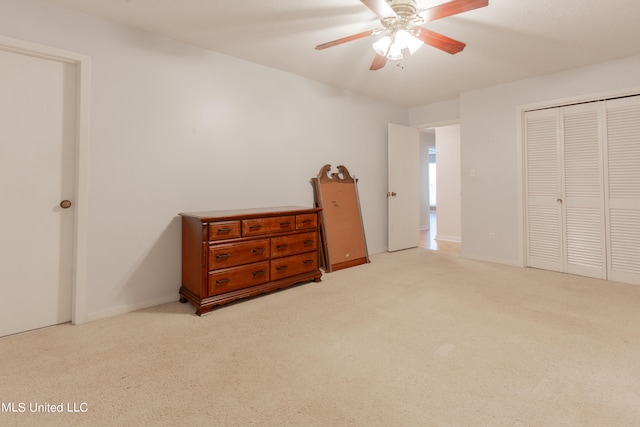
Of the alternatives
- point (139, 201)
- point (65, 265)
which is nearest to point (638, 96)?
point (139, 201)

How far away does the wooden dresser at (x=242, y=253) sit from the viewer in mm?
2643

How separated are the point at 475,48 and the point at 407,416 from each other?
328 cm

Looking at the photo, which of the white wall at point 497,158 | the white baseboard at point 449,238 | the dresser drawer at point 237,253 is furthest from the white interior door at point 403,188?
the dresser drawer at point 237,253

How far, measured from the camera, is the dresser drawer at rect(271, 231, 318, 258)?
313cm

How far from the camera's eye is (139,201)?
2756 mm

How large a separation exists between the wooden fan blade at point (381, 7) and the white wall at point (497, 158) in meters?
2.89

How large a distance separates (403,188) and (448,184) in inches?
63.5

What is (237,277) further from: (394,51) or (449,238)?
(449,238)

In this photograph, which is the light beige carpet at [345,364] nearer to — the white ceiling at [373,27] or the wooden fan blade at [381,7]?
the wooden fan blade at [381,7]

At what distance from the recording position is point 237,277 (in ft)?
9.24

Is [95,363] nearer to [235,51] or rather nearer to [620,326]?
[235,51]

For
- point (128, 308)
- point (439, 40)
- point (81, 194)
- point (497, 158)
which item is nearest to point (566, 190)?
point (497, 158)

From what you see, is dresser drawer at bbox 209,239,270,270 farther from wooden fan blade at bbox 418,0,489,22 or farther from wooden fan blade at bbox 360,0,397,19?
wooden fan blade at bbox 418,0,489,22

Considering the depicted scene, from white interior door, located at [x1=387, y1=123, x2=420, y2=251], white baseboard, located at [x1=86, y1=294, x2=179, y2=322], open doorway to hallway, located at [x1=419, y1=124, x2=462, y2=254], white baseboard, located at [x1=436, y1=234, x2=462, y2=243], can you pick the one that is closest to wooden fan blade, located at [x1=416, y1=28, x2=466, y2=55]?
white interior door, located at [x1=387, y1=123, x2=420, y2=251]
